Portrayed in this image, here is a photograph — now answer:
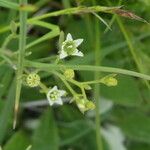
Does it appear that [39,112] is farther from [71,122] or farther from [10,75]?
[10,75]

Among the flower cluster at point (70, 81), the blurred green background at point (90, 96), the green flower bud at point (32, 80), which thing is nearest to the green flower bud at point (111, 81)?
the flower cluster at point (70, 81)

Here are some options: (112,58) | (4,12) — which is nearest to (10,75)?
(4,12)

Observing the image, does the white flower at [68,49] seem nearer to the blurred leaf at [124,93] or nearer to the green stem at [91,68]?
the green stem at [91,68]

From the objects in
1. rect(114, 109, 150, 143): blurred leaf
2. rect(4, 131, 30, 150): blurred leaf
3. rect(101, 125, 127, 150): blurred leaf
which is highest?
rect(4, 131, 30, 150): blurred leaf

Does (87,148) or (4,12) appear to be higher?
(4,12)

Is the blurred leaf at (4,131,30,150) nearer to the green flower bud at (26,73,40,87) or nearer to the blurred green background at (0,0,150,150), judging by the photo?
the blurred green background at (0,0,150,150)

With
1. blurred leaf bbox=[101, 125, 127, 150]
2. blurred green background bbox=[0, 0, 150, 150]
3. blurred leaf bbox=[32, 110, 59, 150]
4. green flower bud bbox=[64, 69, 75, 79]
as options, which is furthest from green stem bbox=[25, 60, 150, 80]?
Result: blurred leaf bbox=[101, 125, 127, 150]
